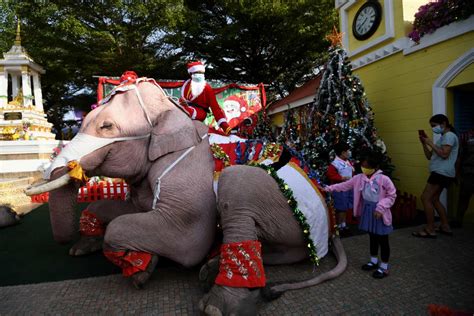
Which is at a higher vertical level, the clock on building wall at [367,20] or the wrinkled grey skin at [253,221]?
the clock on building wall at [367,20]

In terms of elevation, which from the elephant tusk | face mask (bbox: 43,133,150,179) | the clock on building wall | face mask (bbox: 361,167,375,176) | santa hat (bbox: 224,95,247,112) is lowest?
face mask (bbox: 361,167,375,176)

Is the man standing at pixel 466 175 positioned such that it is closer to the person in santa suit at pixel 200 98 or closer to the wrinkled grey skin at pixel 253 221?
the wrinkled grey skin at pixel 253 221

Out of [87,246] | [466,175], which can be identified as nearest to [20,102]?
[87,246]

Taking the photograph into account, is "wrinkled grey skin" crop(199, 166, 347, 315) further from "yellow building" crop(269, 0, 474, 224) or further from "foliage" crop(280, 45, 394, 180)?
"yellow building" crop(269, 0, 474, 224)

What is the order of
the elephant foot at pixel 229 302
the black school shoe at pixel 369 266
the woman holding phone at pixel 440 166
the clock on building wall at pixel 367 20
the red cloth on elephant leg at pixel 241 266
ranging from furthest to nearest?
the clock on building wall at pixel 367 20, the woman holding phone at pixel 440 166, the black school shoe at pixel 369 266, the red cloth on elephant leg at pixel 241 266, the elephant foot at pixel 229 302

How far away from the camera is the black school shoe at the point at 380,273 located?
2.76 metres

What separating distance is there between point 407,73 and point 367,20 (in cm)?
169

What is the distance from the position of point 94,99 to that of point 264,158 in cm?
1883

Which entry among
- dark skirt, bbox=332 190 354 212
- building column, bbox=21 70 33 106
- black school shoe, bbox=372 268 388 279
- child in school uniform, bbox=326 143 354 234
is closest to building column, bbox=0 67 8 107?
building column, bbox=21 70 33 106

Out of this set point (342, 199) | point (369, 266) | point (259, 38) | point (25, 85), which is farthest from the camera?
point (259, 38)

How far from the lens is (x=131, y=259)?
2422mm

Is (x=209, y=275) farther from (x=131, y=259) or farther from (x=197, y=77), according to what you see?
(x=197, y=77)

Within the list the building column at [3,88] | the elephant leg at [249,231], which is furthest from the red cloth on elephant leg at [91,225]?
the building column at [3,88]

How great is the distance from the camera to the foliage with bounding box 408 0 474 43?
4320 mm
